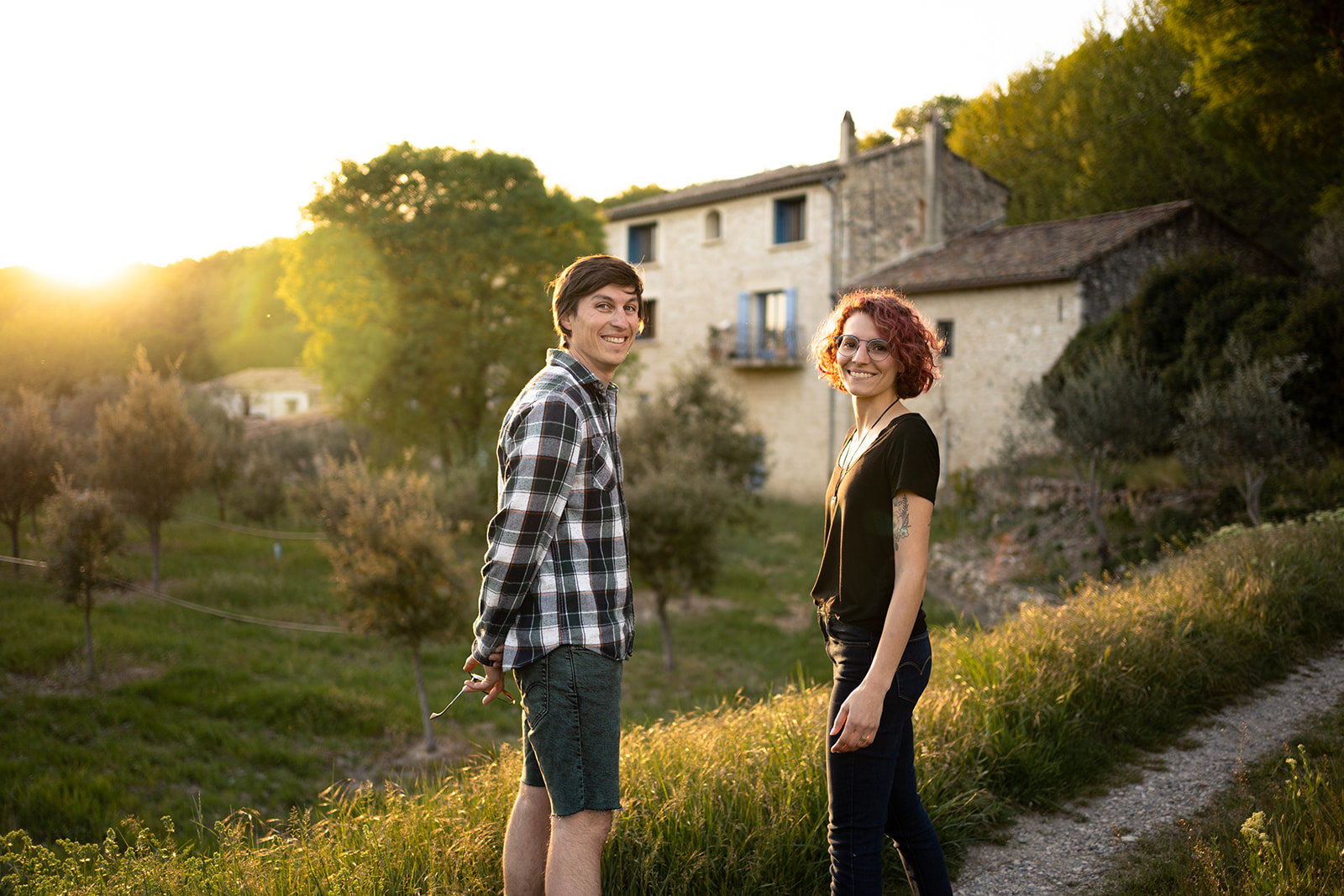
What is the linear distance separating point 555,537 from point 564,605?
19cm

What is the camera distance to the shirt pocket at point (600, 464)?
2299mm

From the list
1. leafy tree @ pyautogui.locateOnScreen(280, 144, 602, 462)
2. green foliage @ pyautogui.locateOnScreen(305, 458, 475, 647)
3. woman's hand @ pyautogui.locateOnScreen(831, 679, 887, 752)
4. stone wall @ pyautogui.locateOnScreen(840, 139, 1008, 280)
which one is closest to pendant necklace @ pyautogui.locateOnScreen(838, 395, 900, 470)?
woman's hand @ pyautogui.locateOnScreen(831, 679, 887, 752)

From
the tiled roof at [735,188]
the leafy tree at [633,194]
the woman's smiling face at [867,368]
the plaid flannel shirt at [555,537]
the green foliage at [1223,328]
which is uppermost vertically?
the leafy tree at [633,194]

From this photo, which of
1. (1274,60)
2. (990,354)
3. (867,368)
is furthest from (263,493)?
(1274,60)

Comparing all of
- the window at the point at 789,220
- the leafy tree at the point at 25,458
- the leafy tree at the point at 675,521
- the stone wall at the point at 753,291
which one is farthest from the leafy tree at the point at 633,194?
the leafy tree at the point at 25,458

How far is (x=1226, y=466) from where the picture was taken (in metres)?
11.1

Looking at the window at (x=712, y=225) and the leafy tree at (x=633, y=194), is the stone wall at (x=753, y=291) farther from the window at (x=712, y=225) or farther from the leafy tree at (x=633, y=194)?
the leafy tree at (x=633, y=194)

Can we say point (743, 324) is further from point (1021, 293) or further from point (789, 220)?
point (1021, 293)

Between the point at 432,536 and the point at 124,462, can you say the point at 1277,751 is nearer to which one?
the point at 432,536

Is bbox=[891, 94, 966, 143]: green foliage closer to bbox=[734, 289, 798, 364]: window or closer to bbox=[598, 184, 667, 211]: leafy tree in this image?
bbox=[598, 184, 667, 211]: leafy tree

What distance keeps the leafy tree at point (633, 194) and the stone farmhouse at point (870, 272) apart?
989 cm

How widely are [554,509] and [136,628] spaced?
13.2 m

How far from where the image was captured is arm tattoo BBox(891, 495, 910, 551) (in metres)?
2.21

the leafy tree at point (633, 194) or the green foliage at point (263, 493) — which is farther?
the leafy tree at point (633, 194)
